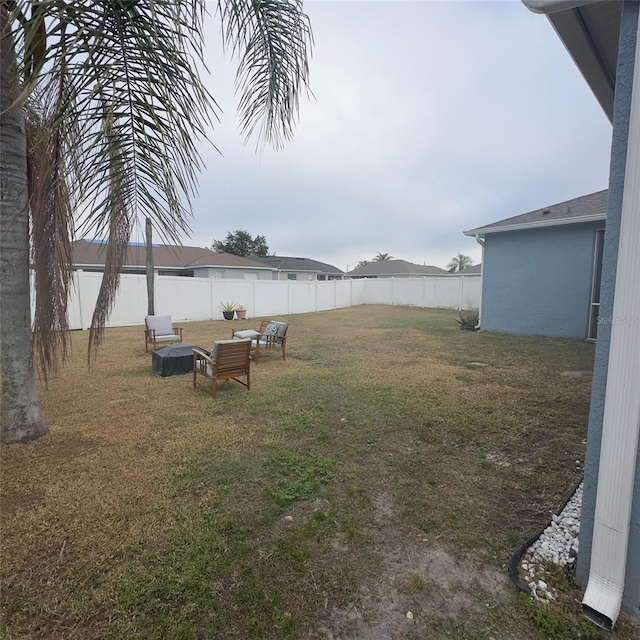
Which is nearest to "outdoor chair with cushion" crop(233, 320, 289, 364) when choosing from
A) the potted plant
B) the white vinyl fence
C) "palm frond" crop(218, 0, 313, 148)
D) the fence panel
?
the white vinyl fence

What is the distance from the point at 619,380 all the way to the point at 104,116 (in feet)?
10.6

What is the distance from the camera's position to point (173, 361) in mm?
6148

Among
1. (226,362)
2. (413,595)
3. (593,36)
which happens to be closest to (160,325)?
(226,362)

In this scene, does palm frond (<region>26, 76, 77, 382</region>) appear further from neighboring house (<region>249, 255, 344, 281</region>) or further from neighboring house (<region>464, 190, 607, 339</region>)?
neighboring house (<region>249, 255, 344, 281</region>)

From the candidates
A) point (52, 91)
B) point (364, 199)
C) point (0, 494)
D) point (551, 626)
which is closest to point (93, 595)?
point (0, 494)

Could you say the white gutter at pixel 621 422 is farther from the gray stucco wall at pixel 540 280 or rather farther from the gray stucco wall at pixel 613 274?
the gray stucco wall at pixel 540 280

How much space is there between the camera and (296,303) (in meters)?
19.6

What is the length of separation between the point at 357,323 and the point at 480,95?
30.3 ft

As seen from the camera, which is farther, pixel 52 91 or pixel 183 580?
pixel 52 91

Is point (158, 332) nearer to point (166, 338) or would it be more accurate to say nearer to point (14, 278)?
point (166, 338)

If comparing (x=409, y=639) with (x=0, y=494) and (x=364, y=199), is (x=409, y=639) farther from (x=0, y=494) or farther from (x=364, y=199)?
(x=364, y=199)

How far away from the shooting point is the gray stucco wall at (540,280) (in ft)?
30.6

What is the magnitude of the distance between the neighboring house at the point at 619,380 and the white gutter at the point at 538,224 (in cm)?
900

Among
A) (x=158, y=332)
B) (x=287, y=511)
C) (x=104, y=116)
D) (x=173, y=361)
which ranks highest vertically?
(x=104, y=116)
